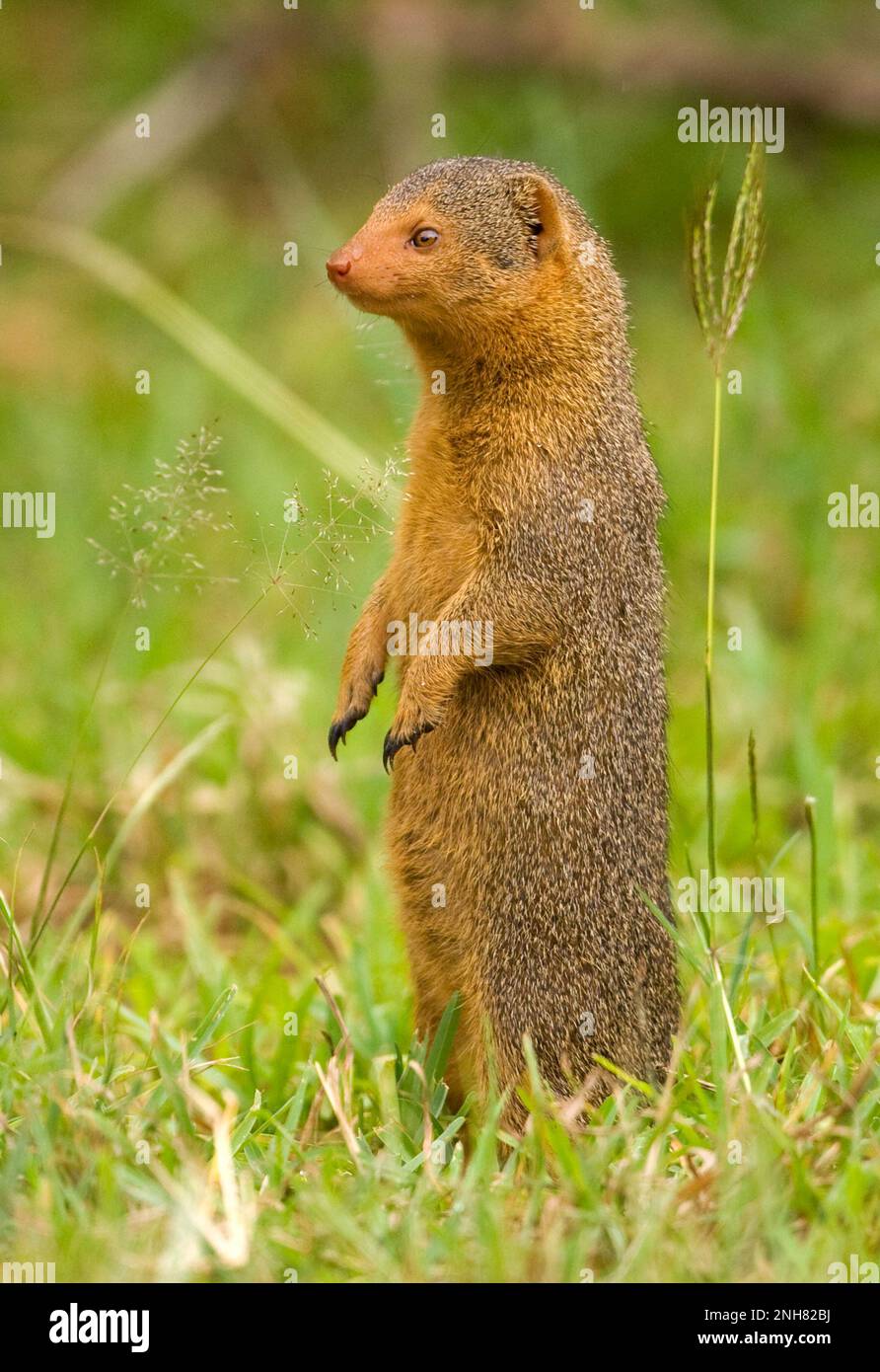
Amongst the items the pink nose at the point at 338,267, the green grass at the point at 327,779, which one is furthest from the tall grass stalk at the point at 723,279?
the pink nose at the point at 338,267

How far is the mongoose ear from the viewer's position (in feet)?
12.8

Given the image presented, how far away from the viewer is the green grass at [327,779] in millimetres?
2990

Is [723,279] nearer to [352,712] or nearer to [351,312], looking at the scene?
[352,712]

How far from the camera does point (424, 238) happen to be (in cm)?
380

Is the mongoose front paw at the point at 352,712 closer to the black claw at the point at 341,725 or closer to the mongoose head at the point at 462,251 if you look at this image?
the black claw at the point at 341,725

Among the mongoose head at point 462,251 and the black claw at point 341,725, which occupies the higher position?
the mongoose head at point 462,251

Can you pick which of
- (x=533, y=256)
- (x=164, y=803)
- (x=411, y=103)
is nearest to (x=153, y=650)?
(x=164, y=803)

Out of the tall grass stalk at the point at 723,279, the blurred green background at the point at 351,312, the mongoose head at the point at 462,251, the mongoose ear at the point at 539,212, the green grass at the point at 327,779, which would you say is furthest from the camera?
the blurred green background at the point at 351,312

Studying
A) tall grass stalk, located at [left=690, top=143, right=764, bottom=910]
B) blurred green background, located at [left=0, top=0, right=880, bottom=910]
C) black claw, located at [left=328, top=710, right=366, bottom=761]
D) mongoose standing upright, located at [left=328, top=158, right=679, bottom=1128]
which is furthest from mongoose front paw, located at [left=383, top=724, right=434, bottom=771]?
blurred green background, located at [left=0, top=0, right=880, bottom=910]

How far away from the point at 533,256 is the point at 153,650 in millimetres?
2603

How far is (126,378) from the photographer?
8922 mm

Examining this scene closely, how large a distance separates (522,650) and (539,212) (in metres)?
1.07

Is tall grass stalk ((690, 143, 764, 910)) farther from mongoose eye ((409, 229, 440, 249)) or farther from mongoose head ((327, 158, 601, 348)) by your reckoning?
mongoose eye ((409, 229, 440, 249))

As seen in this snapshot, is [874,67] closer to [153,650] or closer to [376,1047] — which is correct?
[153,650]
